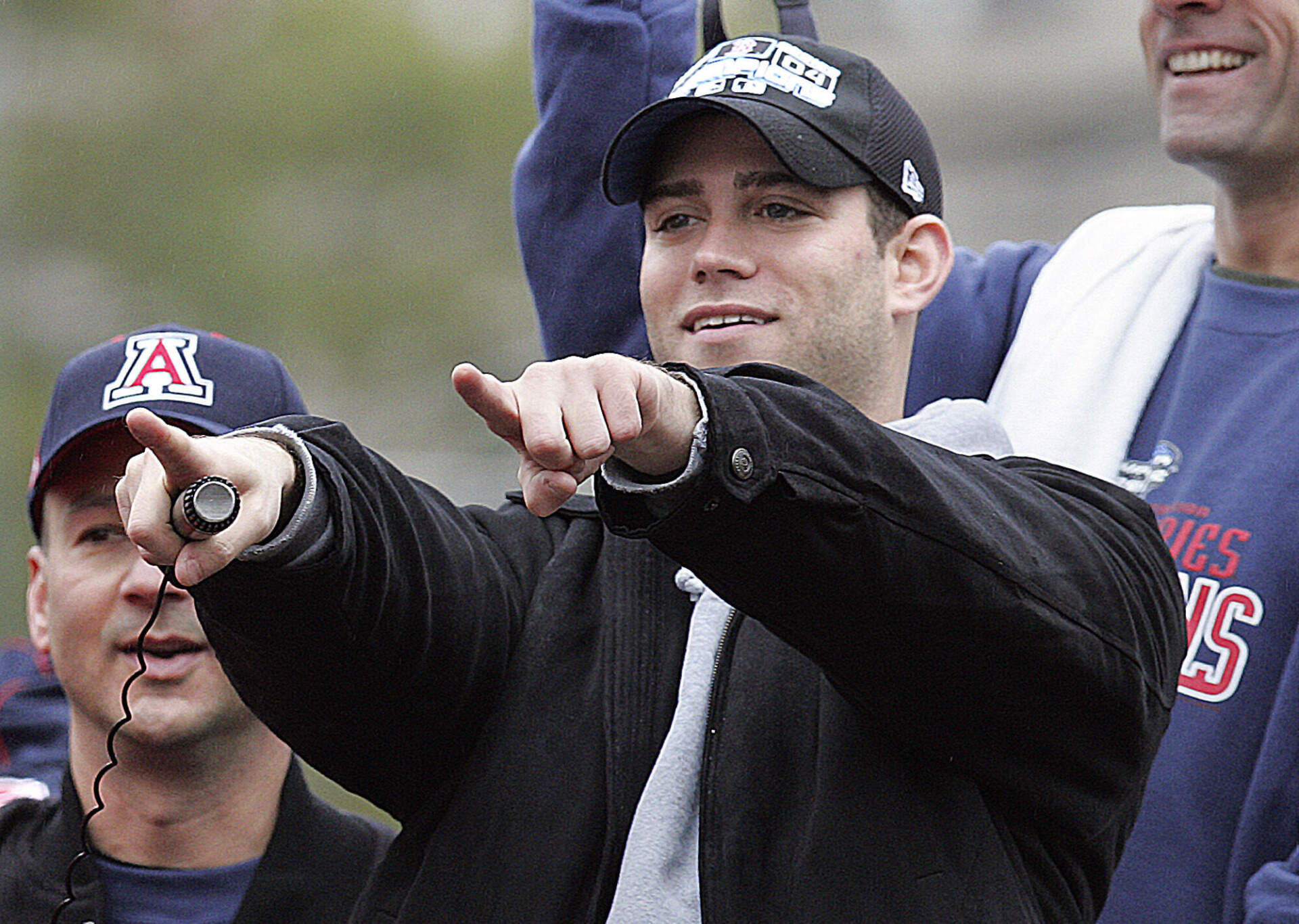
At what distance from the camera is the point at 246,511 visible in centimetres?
151

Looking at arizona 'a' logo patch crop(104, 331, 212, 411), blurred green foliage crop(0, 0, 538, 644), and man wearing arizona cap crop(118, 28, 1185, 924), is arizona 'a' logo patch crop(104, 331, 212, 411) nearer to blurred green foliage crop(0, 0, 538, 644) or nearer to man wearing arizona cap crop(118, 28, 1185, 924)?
man wearing arizona cap crop(118, 28, 1185, 924)

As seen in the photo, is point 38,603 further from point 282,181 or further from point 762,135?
point 282,181

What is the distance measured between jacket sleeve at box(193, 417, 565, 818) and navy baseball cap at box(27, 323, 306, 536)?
518mm

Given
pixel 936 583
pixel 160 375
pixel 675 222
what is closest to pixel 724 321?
pixel 675 222

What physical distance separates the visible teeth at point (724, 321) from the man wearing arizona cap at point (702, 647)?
23 centimetres

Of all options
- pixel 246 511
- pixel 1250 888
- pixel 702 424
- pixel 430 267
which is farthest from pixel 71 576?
pixel 430 267

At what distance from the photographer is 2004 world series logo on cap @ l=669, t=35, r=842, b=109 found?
228cm

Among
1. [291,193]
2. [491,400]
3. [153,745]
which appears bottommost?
[291,193]

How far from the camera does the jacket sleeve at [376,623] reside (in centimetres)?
167

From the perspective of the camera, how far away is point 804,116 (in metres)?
2.25

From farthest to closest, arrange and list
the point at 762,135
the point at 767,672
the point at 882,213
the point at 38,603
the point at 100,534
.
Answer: the point at 38,603, the point at 100,534, the point at 882,213, the point at 762,135, the point at 767,672

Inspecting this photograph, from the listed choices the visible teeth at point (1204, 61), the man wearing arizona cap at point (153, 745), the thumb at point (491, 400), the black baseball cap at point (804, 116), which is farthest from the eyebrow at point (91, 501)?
the visible teeth at point (1204, 61)

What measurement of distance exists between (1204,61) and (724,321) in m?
1.03

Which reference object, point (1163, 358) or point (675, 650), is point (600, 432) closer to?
point (675, 650)
